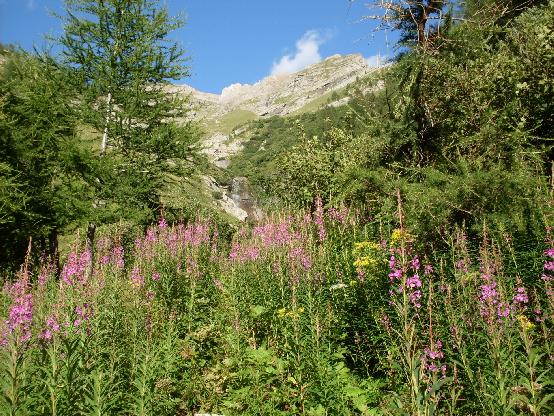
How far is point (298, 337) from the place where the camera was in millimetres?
4543

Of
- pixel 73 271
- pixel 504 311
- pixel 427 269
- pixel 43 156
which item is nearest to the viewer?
pixel 504 311

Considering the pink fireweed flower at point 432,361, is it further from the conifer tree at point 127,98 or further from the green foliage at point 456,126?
the conifer tree at point 127,98

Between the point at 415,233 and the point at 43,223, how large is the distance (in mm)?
11755

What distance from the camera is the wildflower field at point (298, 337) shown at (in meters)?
3.24

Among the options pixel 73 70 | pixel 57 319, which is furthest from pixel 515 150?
pixel 73 70

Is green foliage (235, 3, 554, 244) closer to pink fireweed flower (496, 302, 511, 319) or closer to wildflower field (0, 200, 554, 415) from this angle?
wildflower field (0, 200, 554, 415)

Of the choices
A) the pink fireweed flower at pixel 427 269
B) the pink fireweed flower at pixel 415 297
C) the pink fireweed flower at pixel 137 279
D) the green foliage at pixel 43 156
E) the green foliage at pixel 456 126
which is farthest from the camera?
the green foliage at pixel 43 156

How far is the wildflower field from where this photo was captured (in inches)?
128

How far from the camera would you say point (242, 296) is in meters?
6.70

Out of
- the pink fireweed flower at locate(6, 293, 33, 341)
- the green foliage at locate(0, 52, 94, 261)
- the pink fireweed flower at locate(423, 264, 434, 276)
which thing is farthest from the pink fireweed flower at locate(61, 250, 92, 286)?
the green foliage at locate(0, 52, 94, 261)

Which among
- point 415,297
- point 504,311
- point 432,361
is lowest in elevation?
point 432,361

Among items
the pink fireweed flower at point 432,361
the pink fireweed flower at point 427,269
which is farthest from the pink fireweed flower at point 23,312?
the pink fireweed flower at point 427,269

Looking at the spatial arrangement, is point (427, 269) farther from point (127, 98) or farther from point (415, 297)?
point (127, 98)

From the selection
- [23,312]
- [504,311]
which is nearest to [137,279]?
[23,312]
